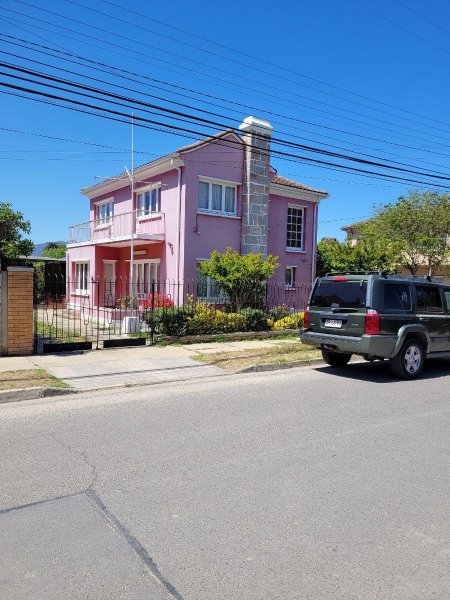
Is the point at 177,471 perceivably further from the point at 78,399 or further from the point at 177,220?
the point at 177,220

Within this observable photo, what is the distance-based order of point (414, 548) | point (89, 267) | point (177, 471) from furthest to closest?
point (89, 267) → point (177, 471) → point (414, 548)

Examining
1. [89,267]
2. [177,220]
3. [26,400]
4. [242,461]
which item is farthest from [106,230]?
[242,461]

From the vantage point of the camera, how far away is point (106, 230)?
21938 mm

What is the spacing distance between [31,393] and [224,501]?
14.6 feet

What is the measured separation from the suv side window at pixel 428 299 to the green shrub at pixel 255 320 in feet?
18.6

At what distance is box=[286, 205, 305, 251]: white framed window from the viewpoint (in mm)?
21250

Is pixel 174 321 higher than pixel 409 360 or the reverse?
higher

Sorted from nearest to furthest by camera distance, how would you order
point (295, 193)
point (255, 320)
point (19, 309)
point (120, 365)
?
point (120, 365), point (19, 309), point (255, 320), point (295, 193)

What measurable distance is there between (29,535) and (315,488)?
7.32 feet

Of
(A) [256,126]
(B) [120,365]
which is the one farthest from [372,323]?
(A) [256,126]

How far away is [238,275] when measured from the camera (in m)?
14.7

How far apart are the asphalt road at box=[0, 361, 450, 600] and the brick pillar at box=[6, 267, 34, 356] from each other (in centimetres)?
348

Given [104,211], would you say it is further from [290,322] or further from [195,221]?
[290,322]

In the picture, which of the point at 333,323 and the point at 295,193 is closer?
the point at 333,323
